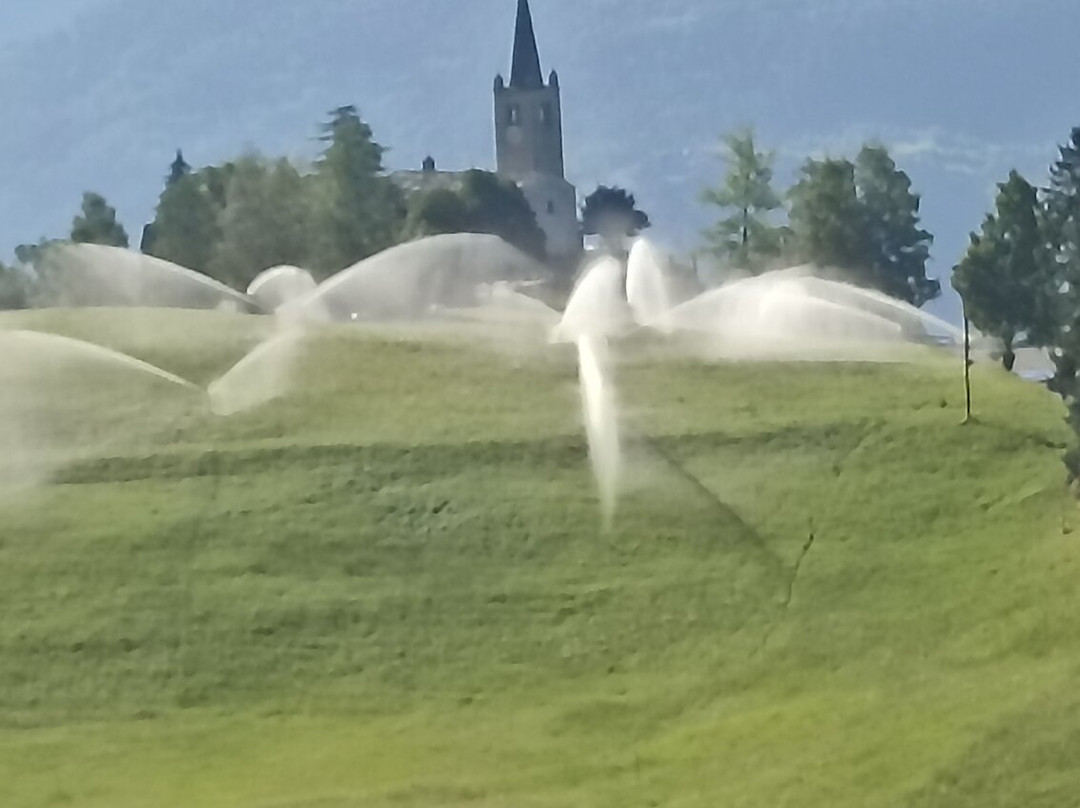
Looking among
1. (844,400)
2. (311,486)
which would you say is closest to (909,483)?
(844,400)

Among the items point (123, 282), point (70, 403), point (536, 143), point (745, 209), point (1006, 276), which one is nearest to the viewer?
point (1006, 276)

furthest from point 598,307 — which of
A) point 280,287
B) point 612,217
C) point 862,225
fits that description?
point 280,287

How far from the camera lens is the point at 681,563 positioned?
258cm

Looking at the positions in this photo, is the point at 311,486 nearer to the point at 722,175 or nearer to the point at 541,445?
the point at 541,445

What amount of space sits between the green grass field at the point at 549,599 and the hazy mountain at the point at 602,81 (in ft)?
2.85

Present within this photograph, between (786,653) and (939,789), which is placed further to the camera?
(786,653)

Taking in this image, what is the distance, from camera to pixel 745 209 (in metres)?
3.68

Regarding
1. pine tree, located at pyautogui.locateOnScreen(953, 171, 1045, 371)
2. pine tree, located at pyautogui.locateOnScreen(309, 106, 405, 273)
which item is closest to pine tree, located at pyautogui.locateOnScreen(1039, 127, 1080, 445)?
pine tree, located at pyautogui.locateOnScreen(953, 171, 1045, 371)

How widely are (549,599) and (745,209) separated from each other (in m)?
1.45

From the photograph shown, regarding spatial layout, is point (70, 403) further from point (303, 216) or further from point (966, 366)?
point (966, 366)

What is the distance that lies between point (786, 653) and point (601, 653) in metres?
0.29

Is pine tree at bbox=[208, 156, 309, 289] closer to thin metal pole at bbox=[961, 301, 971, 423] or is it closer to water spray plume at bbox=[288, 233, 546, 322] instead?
water spray plume at bbox=[288, 233, 546, 322]

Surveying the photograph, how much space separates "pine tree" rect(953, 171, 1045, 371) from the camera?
2789 millimetres

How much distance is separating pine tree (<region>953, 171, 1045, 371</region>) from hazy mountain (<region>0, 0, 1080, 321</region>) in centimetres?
47
